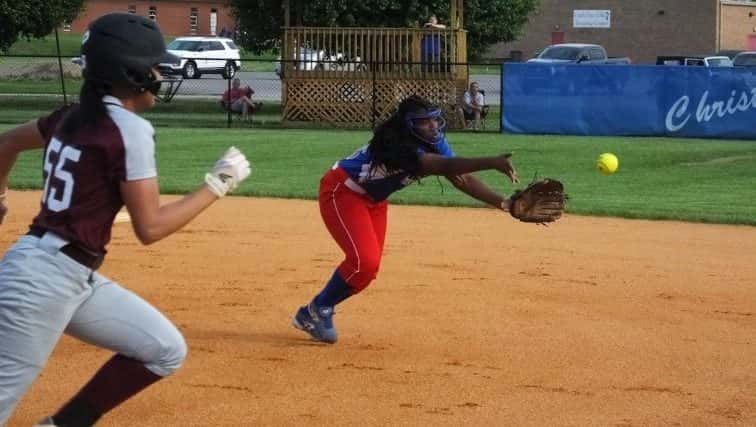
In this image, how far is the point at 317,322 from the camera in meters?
7.87

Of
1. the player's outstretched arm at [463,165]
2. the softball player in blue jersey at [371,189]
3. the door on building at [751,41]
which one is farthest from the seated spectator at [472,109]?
the door on building at [751,41]

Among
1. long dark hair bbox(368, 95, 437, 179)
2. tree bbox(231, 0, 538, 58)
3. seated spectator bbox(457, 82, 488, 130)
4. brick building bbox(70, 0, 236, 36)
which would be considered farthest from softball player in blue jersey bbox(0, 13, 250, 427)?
brick building bbox(70, 0, 236, 36)

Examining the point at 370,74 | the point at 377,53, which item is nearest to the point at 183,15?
the point at 377,53

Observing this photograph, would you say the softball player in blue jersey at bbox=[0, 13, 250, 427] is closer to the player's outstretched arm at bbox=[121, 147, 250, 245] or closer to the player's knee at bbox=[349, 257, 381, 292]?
the player's outstretched arm at bbox=[121, 147, 250, 245]

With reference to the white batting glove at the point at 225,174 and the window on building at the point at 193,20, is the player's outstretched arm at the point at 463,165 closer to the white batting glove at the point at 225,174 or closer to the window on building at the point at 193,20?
the white batting glove at the point at 225,174

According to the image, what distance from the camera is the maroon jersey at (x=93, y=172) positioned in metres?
4.41

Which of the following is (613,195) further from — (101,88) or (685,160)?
(101,88)

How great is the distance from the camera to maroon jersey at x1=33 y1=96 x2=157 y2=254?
4.41 metres

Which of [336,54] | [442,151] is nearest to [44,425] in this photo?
[442,151]

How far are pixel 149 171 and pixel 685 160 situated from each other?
57.0 ft

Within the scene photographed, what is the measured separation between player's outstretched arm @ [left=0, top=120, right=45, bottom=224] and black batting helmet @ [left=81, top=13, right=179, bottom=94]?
1.94 feet

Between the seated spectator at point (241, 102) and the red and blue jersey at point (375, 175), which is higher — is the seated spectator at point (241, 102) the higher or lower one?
the lower one

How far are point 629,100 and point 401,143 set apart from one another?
19.1m

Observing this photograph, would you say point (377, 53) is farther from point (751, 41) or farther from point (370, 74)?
point (751, 41)
